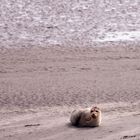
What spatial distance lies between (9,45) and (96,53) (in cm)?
165

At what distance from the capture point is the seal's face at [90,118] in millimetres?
8948

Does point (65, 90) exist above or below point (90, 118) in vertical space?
below

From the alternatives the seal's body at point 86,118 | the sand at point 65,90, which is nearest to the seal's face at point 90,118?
the seal's body at point 86,118

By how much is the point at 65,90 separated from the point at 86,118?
2.13m

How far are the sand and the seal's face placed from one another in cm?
11

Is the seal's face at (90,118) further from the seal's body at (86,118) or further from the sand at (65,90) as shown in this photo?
the sand at (65,90)

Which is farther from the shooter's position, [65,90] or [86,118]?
[65,90]

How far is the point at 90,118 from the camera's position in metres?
8.95

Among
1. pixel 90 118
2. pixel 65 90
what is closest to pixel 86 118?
pixel 90 118

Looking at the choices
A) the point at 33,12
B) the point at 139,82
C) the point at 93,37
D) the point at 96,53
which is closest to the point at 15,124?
the point at 139,82

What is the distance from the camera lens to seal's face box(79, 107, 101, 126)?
895 cm

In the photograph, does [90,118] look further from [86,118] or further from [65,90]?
[65,90]

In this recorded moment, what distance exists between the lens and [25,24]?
1502 cm

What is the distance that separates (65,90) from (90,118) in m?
2.19
